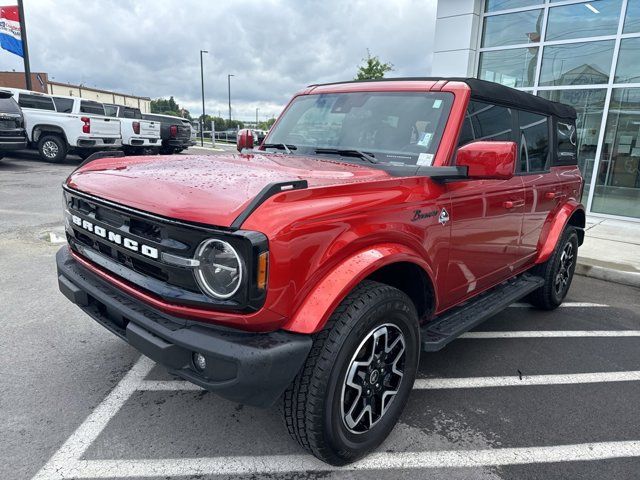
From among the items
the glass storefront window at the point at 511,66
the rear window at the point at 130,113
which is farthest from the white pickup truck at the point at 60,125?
the glass storefront window at the point at 511,66

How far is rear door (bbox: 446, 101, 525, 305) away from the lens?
9.21 ft

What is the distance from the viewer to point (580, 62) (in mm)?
9297

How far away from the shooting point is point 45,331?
3.59m

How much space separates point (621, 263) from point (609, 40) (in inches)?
206

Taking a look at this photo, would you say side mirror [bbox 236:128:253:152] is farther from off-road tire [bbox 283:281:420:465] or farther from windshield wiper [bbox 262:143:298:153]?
off-road tire [bbox 283:281:420:465]

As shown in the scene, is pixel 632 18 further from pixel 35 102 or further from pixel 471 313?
pixel 35 102

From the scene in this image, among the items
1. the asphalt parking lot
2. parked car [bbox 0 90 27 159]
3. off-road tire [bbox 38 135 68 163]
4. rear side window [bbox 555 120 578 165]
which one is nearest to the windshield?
the asphalt parking lot

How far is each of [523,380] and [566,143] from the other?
2.58m

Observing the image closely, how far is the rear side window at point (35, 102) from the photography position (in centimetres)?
1330

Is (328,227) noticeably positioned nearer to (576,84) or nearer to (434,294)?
(434,294)

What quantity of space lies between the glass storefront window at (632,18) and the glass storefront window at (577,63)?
338 millimetres

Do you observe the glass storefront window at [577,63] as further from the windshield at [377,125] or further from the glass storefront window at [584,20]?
the windshield at [377,125]

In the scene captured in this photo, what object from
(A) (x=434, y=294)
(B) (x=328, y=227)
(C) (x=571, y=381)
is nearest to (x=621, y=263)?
(C) (x=571, y=381)

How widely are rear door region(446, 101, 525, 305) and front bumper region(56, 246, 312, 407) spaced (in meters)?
1.34
